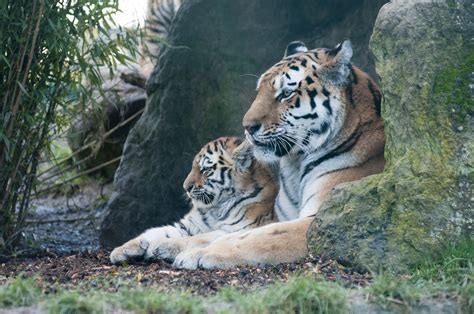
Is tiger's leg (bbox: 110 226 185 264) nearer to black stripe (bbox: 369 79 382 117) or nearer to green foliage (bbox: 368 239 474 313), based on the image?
black stripe (bbox: 369 79 382 117)

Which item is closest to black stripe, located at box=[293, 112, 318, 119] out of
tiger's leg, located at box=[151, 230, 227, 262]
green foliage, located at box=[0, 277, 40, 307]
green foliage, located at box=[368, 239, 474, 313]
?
tiger's leg, located at box=[151, 230, 227, 262]

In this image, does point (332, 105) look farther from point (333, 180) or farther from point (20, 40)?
point (20, 40)

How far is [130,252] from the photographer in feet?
21.6

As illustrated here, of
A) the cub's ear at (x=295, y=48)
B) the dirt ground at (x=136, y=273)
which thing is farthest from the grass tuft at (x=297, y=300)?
the cub's ear at (x=295, y=48)

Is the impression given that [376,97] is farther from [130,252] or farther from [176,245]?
[130,252]

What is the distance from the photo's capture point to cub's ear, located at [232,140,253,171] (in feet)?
23.3

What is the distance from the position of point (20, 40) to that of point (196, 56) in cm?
227

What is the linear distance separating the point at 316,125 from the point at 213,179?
1.00 metres

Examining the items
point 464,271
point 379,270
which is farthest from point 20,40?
point 464,271

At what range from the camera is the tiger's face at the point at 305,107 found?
21.5ft

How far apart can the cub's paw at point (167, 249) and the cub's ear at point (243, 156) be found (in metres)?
0.87

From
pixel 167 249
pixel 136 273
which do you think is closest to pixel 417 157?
pixel 136 273

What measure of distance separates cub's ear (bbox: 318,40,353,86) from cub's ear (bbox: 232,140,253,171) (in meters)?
0.85

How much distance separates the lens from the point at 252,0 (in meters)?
8.44
